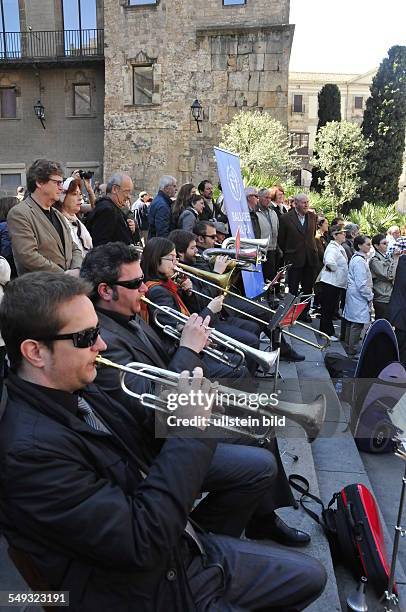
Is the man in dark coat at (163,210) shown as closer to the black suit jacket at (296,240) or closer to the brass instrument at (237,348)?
the black suit jacket at (296,240)

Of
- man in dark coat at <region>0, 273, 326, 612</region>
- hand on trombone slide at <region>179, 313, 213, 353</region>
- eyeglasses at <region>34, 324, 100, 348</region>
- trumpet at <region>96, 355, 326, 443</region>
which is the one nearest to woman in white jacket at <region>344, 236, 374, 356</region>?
trumpet at <region>96, 355, 326, 443</region>

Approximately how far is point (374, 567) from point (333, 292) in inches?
196

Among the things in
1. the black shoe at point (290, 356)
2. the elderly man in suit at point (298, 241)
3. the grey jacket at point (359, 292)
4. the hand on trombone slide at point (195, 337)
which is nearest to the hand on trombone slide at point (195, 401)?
the hand on trombone slide at point (195, 337)

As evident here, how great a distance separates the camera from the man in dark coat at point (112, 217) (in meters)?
4.96

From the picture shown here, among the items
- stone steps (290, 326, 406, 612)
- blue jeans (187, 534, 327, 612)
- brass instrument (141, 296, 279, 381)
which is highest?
brass instrument (141, 296, 279, 381)

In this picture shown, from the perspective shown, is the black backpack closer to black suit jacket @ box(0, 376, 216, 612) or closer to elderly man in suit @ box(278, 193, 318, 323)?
black suit jacket @ box(0, 376, 216, 612)

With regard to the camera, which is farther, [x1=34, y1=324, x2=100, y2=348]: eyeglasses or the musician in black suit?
the musician in black suit

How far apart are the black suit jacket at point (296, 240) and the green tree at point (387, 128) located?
16.3m

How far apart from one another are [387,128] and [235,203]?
62.6ft

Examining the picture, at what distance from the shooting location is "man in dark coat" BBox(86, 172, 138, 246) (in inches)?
195

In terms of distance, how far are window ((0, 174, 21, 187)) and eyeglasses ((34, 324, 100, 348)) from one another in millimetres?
21927

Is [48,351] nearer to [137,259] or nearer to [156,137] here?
[137,259]

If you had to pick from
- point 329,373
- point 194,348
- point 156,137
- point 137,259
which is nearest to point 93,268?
point 137,259

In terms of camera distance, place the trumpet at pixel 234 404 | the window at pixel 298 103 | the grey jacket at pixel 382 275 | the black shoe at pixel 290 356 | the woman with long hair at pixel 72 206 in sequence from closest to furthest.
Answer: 1. the trumpet at pixel 234 404
2. the woman with long hair at pixel 72 206
3. the black shoe at pixel 290 356
4. the grey jacket at pixel 382 275
5. the window at pixel 298 103
